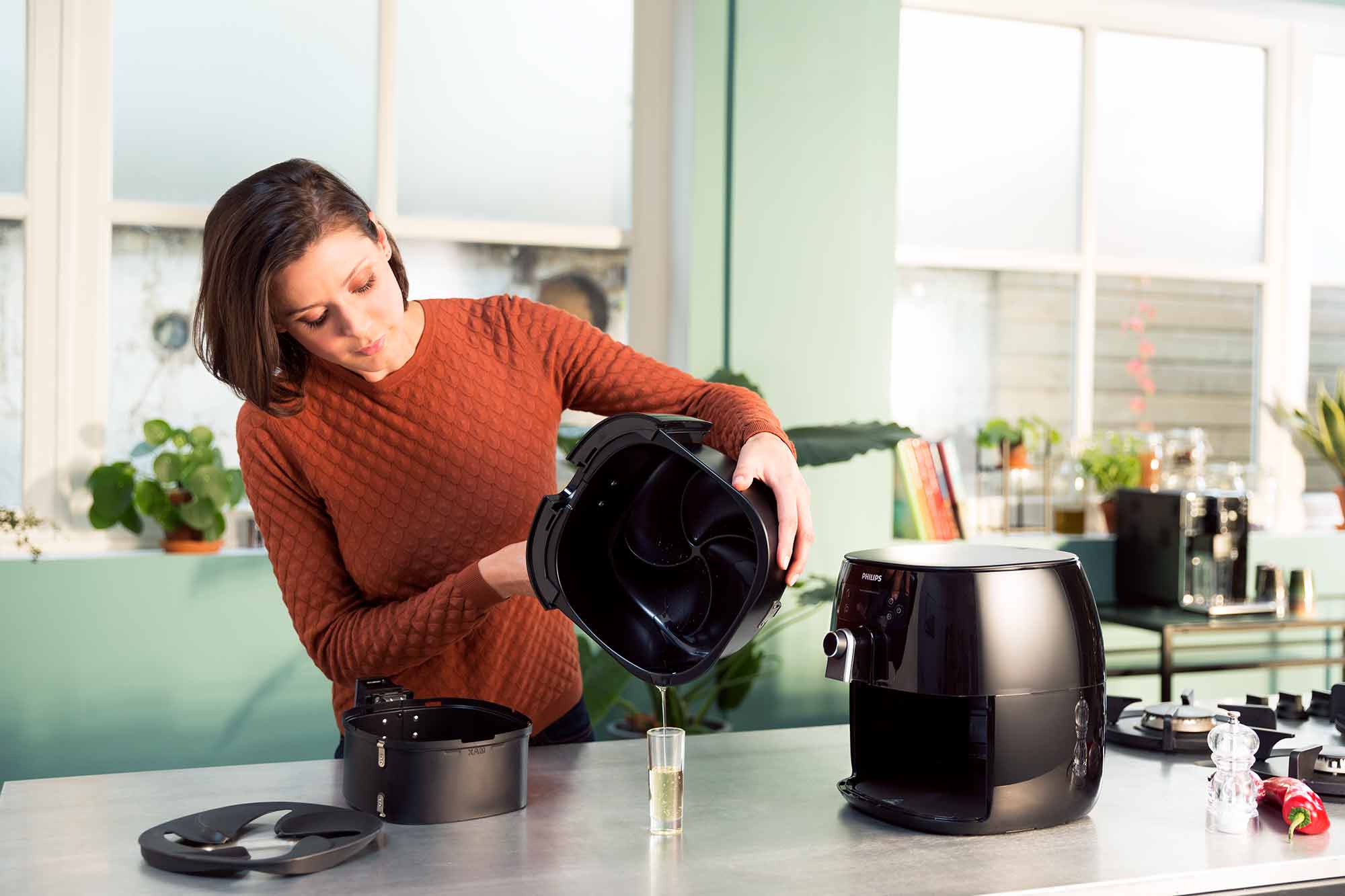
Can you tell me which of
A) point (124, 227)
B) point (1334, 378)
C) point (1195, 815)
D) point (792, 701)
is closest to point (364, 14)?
point (124, 227)

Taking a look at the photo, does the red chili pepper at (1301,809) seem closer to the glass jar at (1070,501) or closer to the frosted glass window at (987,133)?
the glass jar at (1070,501)

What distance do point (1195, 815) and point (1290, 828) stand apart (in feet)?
0.29

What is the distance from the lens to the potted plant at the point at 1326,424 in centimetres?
353

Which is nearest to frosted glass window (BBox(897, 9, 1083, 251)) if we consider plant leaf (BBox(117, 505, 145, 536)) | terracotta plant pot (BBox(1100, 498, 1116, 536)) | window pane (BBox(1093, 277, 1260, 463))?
window pane (BBox(1093, 277, 1260, 463))

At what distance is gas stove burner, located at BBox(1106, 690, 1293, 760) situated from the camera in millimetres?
1451

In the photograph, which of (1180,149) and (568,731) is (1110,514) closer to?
(1180,149)

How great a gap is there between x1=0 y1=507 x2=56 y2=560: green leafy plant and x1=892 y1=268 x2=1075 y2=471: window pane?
206 centimetres

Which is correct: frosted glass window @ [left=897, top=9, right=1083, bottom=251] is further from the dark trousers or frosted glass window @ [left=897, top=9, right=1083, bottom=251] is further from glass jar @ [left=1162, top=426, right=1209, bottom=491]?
the dark trousers

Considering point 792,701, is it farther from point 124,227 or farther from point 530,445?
point 124,227

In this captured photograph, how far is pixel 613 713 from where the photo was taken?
2859 mm

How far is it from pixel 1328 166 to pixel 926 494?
1.82m

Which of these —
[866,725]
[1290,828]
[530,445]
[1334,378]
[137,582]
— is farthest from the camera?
[1334,378]

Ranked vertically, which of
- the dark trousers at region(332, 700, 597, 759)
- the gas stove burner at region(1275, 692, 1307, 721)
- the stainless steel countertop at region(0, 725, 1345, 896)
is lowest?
the dark trousers at region(332, 700, 597, 759)

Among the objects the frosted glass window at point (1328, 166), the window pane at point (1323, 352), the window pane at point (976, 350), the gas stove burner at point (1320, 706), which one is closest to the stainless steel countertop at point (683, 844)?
the gas stove burner at point (1320, 706)
